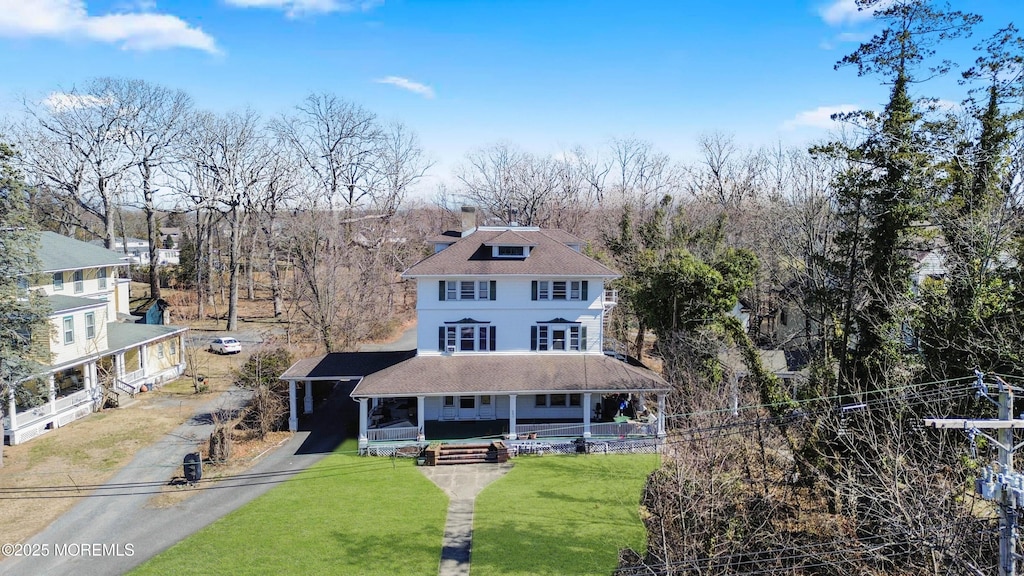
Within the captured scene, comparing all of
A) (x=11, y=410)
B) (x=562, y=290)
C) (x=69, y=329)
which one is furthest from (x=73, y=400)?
(x=562, y=290)

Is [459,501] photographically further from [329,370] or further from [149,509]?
[329,370]

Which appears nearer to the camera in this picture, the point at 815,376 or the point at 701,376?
the point at 815,376

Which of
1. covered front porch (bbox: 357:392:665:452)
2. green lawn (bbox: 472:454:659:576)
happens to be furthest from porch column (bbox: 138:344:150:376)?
green lawn (bbox: 472:454:659:576)

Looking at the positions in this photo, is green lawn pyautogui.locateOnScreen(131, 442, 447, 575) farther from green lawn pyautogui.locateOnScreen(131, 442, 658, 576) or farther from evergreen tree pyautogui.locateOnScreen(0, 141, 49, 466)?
evergreen tree pyautogui.locateOnScreen(0, 141, 49, 466)

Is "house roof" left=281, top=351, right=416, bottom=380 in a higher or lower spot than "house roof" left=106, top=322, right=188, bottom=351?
lower

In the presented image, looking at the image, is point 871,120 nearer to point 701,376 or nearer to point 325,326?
point 701,376

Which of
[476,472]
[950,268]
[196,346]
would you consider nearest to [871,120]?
[950,268]
